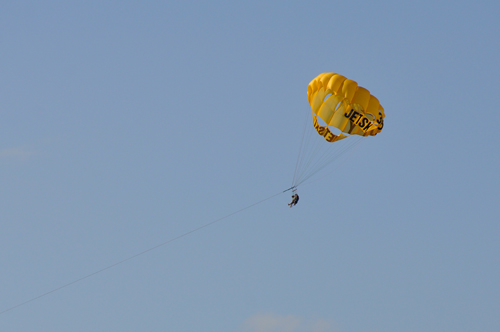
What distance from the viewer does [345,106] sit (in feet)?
191

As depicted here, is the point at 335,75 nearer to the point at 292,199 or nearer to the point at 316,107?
the point at 316,107

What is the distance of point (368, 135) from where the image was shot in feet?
194

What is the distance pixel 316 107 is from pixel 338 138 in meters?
2.46

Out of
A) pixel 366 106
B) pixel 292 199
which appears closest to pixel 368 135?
pixel 366 106

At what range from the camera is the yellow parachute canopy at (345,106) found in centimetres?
5809

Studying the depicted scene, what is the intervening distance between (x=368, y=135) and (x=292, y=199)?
213 inches

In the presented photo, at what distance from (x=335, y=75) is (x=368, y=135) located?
3.67 meters

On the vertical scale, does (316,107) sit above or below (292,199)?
above

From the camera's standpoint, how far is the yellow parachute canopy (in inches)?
2287

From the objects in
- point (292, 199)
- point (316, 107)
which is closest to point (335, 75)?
point (316, 107)

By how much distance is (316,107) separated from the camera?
59219mm

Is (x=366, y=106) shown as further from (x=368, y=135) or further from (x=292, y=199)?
(x=292, y=199)

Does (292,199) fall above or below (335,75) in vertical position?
below

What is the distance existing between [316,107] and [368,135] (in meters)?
3.14
